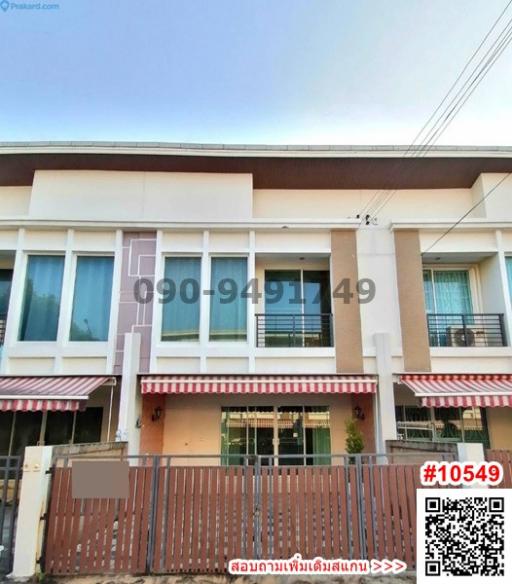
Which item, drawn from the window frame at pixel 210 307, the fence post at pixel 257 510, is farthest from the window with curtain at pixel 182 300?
the fence post at pixel 257 510

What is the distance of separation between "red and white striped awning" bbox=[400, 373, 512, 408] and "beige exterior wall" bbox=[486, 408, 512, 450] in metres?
2.14

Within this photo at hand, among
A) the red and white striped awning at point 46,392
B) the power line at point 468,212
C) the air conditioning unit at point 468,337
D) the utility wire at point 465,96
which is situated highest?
the utility wire at point 465,96

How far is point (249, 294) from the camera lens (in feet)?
47.6

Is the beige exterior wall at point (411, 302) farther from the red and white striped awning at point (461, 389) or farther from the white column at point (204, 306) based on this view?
the white column at point (204, 306)

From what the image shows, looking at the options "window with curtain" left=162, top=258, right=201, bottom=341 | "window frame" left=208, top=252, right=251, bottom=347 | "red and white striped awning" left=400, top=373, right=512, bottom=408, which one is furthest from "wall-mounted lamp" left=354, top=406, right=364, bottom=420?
"window with curtain" left=162, top=258, right=201, bottom=341

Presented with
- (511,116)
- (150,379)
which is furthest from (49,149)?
(511,116)

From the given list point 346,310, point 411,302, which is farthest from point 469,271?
point 346,310

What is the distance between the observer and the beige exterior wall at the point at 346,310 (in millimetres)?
13844

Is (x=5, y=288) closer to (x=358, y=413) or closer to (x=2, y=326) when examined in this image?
(x=2, y=326)

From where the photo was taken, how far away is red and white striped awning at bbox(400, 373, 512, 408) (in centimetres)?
1173

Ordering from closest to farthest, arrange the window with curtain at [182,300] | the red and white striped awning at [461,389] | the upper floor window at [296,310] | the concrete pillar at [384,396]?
the red and white striped awning at [461,389]
the concrete pillar at [384,396]
the window with curtain at [182,300]
the upper floor window at [296,310]

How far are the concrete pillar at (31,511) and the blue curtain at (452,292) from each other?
13.8 meters

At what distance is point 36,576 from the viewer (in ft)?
23.1

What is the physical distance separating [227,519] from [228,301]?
26.3ft
